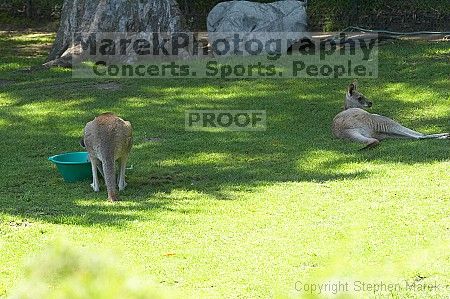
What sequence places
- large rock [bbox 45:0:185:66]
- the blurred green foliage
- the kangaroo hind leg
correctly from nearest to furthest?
the blurred green foliage
the kangaroo hind leg
large rock [bbox 45:0:185:66]

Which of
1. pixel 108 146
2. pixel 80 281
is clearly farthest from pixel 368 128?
pixel 80 281

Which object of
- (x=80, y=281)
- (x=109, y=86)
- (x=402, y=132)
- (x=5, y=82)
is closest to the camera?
(x=80, y=281)

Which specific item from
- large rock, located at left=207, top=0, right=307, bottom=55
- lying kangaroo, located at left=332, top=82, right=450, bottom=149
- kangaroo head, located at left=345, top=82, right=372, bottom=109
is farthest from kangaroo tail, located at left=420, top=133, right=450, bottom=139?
large rock, located at left=207, top=0, right=307, bottom=55

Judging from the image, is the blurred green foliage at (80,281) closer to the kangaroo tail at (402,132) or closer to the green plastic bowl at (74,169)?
the green plastic bowl at (74,169)

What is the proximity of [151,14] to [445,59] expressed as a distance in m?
5.14

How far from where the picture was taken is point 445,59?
13938 millimetres

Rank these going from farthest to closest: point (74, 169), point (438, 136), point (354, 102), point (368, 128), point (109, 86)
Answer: point (109, 86) → point (354, 102) → point (368, 128) → point (438, 136) → point (74, 169)

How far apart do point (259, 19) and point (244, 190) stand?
357 inches

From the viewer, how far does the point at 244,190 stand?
25.4 feet

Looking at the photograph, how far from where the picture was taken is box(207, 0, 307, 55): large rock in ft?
53.1

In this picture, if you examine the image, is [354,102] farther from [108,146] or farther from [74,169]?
[108,146]

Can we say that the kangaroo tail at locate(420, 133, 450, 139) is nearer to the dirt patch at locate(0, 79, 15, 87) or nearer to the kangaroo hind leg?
the kangaroo hind leg

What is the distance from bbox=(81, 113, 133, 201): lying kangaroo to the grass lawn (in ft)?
0.58

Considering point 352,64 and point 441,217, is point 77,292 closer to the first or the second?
point 441,217
